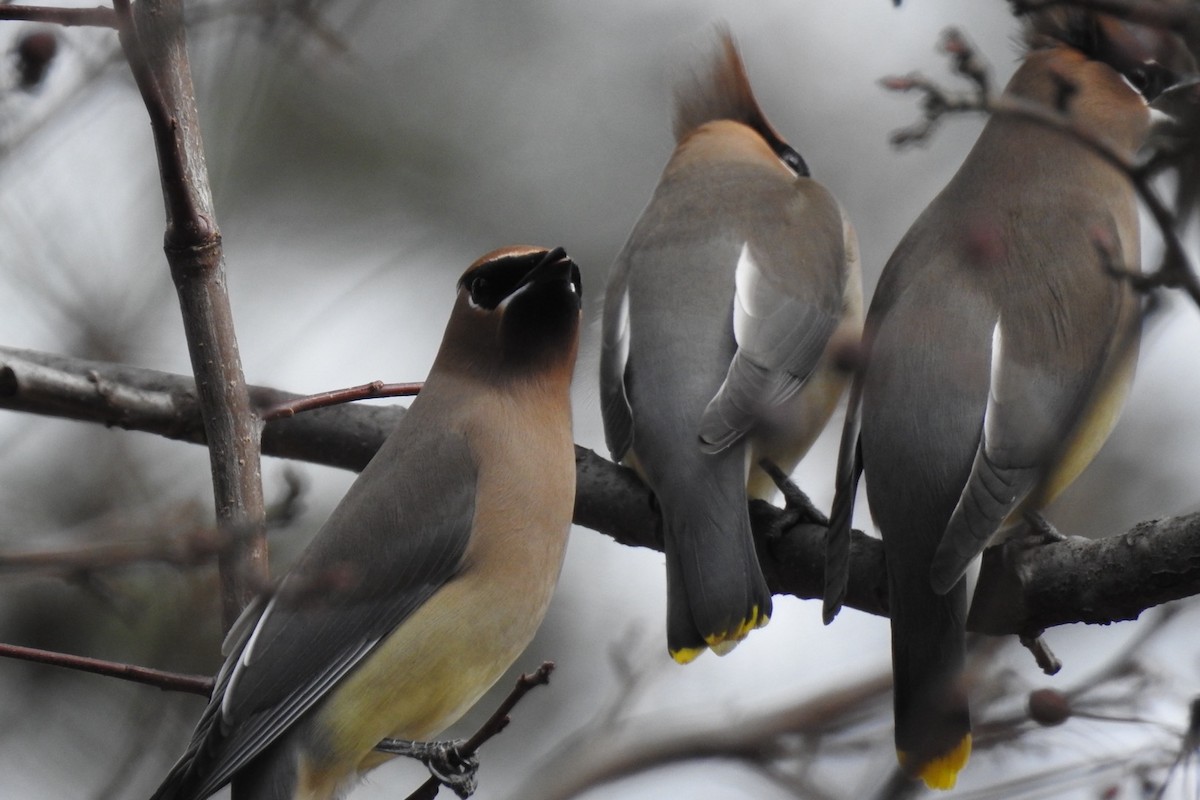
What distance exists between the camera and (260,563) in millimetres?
2709

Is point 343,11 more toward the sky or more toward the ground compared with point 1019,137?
more toward the sky

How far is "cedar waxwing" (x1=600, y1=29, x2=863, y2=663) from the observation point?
3.81 metres

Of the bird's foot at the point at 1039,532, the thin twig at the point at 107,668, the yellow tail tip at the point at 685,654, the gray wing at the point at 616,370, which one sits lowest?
the bird's foot at the point at 1039,532

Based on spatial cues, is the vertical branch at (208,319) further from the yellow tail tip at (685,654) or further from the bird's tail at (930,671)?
the bird's tail at (930,671)

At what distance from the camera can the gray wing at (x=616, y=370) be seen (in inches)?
165

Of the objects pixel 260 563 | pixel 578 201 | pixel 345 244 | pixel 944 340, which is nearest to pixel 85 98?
pixel 260 563

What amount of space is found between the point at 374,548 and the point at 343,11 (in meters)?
2.96

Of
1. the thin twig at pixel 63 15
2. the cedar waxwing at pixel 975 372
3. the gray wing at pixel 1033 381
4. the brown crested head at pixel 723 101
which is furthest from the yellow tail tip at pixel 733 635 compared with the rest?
the brown crested head at pixel 723 101

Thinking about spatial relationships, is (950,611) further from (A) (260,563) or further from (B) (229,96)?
(B) (229,96)

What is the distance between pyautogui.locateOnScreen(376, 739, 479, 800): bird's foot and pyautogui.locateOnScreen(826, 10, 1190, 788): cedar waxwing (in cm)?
82

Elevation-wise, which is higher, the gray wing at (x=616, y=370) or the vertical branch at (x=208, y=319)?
the vertical branch at (x=208, y=319)

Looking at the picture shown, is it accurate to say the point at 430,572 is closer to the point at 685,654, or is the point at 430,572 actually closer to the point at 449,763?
the point at 449,763

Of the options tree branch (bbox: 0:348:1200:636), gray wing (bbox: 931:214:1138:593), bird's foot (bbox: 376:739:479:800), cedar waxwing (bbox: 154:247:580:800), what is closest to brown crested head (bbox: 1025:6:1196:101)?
gray wing (bbox: 931:214:1138:593)

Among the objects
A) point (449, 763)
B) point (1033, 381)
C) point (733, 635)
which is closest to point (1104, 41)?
point (1033, 381)
